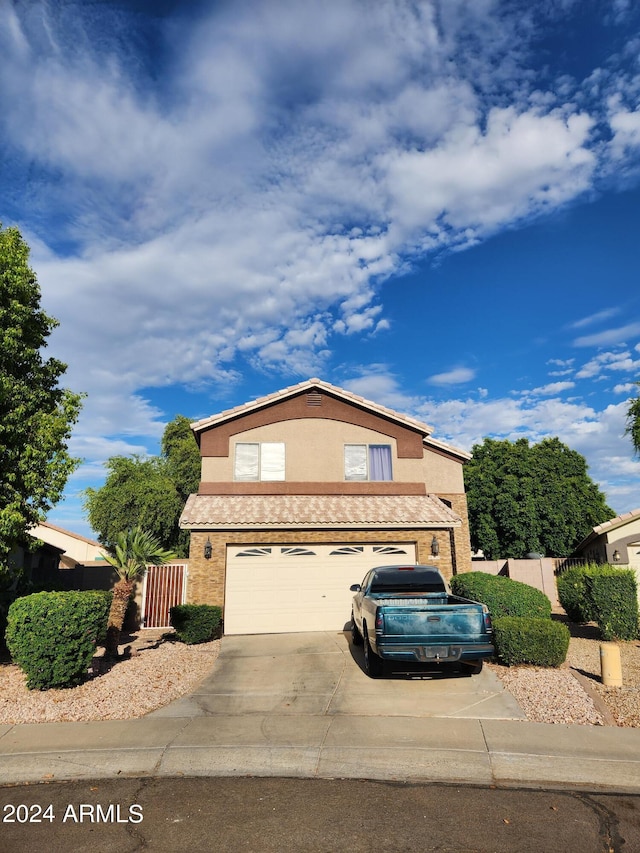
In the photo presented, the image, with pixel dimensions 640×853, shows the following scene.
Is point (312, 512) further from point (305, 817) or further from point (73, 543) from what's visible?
point (73, 543)

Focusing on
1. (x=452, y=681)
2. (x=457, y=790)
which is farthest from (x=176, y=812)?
(x=452, y=681)

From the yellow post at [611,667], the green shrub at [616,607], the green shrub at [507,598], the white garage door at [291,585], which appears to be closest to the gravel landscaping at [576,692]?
the yellow post at [611,667]

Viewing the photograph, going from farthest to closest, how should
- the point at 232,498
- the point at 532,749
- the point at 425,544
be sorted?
the point at 232,498 → the point at 425,544 → the point at 532,749

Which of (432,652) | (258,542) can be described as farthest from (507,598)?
(258,542)

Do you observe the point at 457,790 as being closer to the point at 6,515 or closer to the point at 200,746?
the point at 200,746

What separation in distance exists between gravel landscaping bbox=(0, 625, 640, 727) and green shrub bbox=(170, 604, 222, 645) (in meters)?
1.48

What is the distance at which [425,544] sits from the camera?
16641mm

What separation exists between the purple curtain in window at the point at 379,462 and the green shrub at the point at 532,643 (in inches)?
353

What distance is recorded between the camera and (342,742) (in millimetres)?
7004

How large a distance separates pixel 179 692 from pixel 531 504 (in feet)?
97.2

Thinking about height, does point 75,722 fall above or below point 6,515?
below

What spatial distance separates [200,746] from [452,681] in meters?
4.81

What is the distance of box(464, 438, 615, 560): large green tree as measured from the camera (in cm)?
3406

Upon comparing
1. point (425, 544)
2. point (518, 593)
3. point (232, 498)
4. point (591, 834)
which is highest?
point (232, 498)
